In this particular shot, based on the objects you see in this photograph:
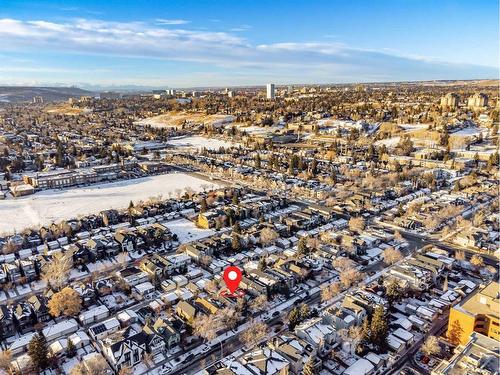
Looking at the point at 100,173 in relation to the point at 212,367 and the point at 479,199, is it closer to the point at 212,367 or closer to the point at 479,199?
the point at 212,367

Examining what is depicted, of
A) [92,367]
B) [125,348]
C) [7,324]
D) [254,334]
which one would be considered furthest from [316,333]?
[7,324]

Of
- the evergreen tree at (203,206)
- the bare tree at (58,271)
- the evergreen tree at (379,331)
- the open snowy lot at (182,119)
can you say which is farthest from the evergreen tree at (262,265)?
the open snowy lot at (182,119)

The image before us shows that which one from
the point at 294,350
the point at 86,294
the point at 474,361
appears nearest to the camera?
the point at 474,361

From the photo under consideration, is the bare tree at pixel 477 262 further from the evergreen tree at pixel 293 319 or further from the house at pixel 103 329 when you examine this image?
the house at pixel 103 329

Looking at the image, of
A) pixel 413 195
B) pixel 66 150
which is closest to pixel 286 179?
pixel 413 195

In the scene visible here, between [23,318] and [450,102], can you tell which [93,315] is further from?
[450,102]

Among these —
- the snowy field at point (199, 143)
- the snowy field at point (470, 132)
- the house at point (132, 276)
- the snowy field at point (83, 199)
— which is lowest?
the snowy field at point (83, 199)
